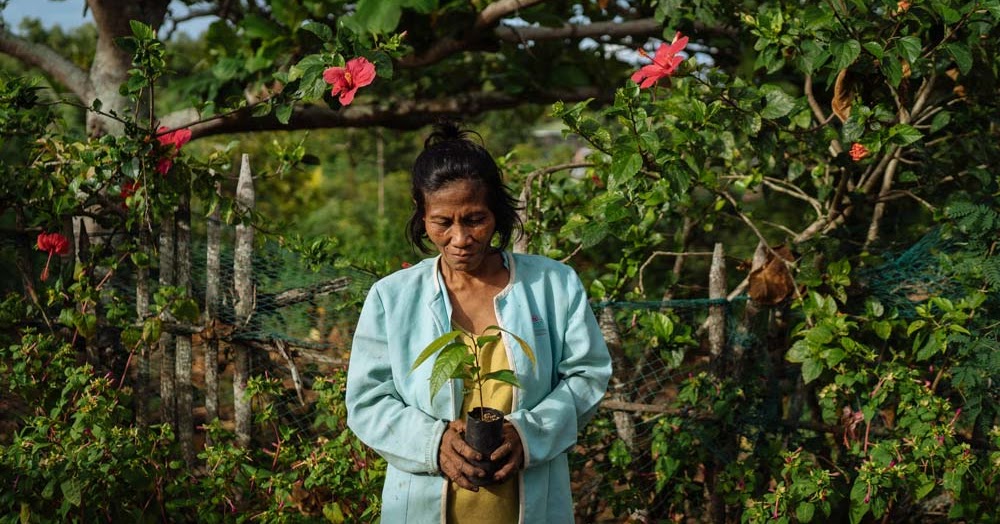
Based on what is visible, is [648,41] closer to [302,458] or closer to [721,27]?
[721,27]

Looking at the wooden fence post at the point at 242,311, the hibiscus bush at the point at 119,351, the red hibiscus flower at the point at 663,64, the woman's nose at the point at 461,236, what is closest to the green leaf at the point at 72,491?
the hibiscus bush at the point at 119,351

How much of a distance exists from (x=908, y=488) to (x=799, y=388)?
59 cm

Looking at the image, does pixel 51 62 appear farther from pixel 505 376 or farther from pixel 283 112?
pixel 505 376

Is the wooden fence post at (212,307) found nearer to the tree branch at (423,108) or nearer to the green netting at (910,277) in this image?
the tree branch at (423,108)

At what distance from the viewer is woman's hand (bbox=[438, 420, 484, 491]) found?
1898 mm

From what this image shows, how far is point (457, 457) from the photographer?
→ 1.93 m

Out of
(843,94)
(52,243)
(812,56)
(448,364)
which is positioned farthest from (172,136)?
(843,94)

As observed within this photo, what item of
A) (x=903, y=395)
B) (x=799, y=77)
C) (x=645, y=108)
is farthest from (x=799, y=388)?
(x=799, y=77)

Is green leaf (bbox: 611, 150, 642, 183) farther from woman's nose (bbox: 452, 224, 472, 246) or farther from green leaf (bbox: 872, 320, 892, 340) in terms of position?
green leaf (bbox: 872, 320, 892, 340)

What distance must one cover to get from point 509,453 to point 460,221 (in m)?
0.48

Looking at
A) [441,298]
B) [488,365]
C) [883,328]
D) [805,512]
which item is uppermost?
[441,298]

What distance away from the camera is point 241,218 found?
10.5 feet

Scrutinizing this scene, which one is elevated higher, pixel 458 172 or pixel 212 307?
pixel 458 172

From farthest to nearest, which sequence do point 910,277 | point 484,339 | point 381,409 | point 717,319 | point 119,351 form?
point 119,351
point 717,319
point 910,277
point 381,409
point 484,339
